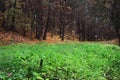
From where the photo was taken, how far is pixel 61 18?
47750 mm

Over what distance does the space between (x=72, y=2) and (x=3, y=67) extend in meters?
39.8

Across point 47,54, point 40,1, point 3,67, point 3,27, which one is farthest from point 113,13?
point 3,67

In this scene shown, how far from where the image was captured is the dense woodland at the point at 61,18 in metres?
39.0

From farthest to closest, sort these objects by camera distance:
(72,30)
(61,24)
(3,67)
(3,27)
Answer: (72,30), (61,24), (3,27), (3,67)

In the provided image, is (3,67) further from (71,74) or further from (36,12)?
(36,12)

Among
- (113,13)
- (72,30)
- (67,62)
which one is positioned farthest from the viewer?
(72,30)

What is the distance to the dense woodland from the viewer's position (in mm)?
39031

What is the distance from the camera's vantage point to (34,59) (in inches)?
418

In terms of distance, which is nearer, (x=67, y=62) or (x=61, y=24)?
(x=67, y=62)

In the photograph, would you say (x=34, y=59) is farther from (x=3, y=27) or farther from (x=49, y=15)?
(x=49, y=15)

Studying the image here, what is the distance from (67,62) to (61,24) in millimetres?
36804

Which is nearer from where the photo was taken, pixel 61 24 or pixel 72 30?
pixel 61 24

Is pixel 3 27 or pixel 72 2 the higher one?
pixel 72 2

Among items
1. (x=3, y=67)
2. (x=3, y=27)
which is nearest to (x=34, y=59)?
(x=3, y=67)
